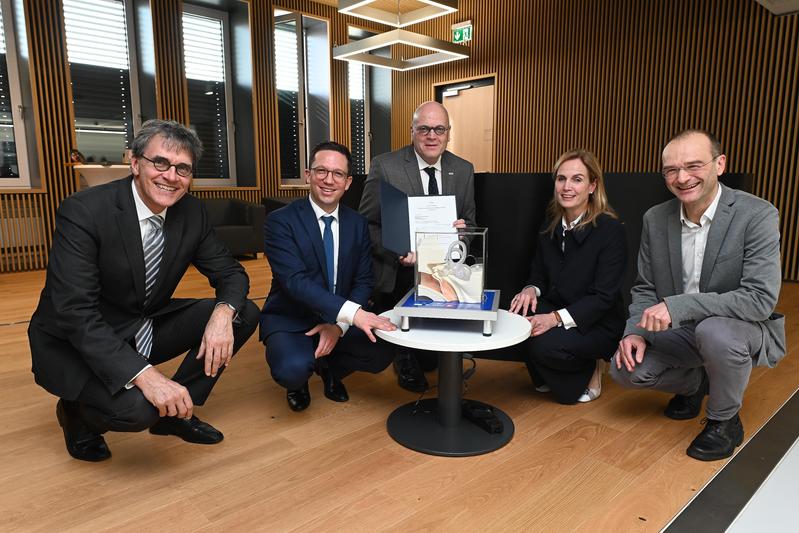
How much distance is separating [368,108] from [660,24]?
4954mm

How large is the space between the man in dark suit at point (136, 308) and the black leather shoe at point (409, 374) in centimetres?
96

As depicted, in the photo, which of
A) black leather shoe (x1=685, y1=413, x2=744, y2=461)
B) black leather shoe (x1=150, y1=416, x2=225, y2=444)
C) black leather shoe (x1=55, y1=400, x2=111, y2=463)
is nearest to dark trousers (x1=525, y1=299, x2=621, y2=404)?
black leather shoe (x1=685, y1=413, x2=744, y2=461)

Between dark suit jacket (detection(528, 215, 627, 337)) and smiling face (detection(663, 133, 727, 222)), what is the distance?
45 cm

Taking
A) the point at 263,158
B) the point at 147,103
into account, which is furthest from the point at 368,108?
the point at 147,103

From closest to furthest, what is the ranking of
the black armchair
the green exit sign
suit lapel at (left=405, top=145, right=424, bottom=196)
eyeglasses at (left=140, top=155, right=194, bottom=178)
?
eyeglasses at (left=140, top=155, right=194, bottom=178)
suit lapel at (left=405, top=145, right=424, bottom=196)
the black armchair
the green exit sign

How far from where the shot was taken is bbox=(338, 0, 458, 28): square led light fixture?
18.7 feet

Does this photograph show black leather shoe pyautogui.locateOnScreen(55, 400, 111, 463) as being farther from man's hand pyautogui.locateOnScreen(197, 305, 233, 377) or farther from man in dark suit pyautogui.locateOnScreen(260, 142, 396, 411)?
man in dark suit pyautogui.locateOnScreen(260, 142, 396, 411)

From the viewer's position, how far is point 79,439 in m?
2.17

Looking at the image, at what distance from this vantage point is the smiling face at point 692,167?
216 cm

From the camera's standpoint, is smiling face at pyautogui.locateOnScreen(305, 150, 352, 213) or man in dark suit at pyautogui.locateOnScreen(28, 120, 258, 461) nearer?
man in dark suit at pyautogui.locateOnScreen(28, 120, 258, 461)

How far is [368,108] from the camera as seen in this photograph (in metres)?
10.1

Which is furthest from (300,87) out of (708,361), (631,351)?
(708,361)

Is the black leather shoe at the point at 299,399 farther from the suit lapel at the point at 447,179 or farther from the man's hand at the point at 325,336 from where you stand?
the suit lapel at the point at 447,179

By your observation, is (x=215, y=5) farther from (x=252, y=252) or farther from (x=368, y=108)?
(x=252, y=252)
